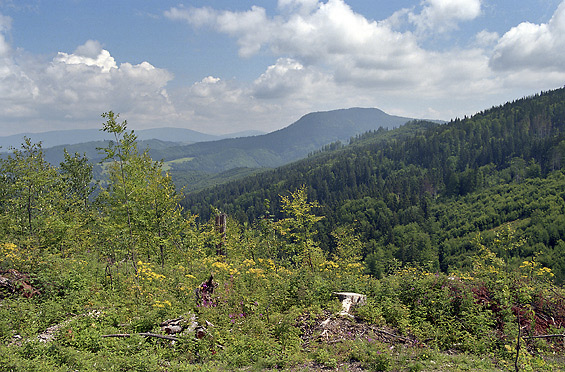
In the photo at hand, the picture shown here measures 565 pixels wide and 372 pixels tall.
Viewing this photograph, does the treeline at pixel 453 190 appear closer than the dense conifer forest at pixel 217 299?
No

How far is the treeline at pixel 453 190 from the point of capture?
88.9 m

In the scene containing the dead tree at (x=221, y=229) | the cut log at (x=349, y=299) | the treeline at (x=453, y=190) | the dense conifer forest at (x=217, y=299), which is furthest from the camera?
the treeline at (x=453, y=190)

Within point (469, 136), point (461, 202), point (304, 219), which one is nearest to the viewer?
point (304, 219)

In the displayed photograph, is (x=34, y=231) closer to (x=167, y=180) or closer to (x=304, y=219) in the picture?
(x=167, y=180)

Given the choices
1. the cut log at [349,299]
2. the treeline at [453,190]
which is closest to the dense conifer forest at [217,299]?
the cut log at [349,299]

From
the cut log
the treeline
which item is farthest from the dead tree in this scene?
the treeline

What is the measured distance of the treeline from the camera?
88.9m

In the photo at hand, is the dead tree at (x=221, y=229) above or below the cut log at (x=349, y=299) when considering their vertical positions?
above

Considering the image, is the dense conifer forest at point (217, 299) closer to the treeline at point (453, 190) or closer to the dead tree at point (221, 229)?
the dead tree at point (221, 229)

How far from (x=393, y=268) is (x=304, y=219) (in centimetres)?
518

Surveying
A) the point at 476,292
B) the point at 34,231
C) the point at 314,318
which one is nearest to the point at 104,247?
the point at 34,231

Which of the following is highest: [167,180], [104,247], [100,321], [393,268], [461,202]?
[167,180]

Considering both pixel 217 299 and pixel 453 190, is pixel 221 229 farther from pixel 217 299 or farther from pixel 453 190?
pixel 453 190

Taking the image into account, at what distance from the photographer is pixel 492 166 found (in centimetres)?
13662
